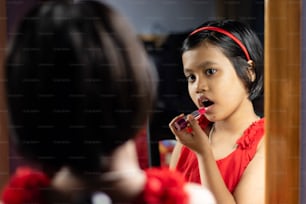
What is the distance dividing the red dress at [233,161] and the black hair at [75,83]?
99 millimetres

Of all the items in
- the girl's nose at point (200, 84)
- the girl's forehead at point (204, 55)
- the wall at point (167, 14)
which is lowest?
the girl's nose at point (200, 84)

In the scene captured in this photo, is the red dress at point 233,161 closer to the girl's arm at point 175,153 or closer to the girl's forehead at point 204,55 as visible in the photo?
the girl's arm at point 175,153

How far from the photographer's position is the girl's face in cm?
82

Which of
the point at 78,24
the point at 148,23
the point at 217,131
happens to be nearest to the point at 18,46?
the point at 78,24

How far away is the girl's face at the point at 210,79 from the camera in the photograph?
2.68 ft

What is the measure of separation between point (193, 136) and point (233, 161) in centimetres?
8

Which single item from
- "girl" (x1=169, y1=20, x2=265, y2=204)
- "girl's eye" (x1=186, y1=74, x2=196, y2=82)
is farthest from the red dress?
"girl's eye" (x1=186, y1=74, x2=196, y2=82)

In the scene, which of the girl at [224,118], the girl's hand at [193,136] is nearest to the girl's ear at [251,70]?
the girl at [224,118]

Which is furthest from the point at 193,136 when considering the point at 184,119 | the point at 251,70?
the point at 251,70

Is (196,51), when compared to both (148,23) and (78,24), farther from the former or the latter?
(78,24)

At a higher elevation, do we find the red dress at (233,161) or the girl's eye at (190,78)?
the girl's eye at (190,78)

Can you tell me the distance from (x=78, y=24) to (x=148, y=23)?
11cm

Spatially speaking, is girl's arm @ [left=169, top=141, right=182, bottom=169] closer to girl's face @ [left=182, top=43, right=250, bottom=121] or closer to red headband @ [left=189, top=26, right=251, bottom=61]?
girl's face @ [left=182, top=43, right=250, bottom=121]

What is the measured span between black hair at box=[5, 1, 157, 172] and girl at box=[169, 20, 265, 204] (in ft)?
0.27
